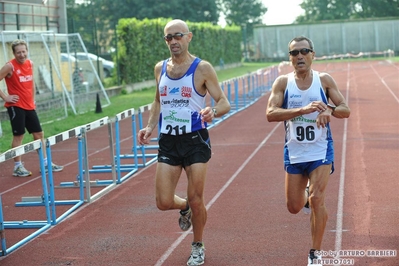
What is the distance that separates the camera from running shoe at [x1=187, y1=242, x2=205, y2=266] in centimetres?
670

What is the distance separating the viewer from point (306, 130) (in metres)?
6.55

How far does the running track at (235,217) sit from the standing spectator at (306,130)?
0.54 meters

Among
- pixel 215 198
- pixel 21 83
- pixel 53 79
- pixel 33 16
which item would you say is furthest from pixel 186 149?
pixel 33 16

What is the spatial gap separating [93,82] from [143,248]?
19225 millimetres

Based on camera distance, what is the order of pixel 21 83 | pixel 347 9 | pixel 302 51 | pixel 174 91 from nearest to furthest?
pixel 302 51 → pixel 174 91 → pixel 21 83 → pixel 347 9

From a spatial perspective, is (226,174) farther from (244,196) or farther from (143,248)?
(143,248)

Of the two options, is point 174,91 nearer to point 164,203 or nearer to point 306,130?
point 164,203

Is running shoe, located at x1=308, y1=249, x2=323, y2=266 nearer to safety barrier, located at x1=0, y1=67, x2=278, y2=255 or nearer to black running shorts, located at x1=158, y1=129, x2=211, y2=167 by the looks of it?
black running shorts, located at x1=158, y1=129, x2=211, y2=167

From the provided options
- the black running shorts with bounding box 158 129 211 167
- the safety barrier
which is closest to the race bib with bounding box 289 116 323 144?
the black running shorts with bounding box 158 129 211 167

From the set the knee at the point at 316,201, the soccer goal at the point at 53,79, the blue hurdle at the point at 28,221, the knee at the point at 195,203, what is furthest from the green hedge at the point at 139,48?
the knee at the point at 316,201

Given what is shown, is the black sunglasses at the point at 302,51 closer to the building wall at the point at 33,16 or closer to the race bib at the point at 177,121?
the race bib at the point at 177,121

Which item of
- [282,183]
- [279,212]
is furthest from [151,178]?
[279,212]

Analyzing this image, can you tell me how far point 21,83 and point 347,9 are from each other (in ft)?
267

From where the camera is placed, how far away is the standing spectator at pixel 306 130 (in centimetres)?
639
